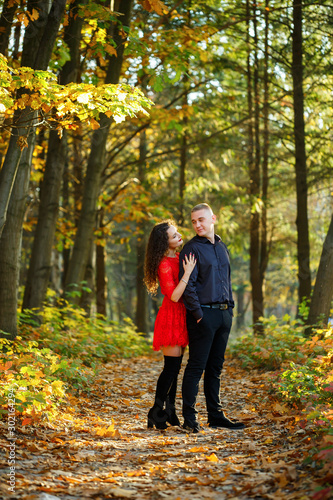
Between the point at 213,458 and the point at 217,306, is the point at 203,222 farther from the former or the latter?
the point at 213,458

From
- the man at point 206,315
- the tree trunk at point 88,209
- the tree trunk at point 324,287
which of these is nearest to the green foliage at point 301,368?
the tree trunk at point 324,287

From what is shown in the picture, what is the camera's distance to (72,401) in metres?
5.80

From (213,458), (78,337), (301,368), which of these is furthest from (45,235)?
(213,458)

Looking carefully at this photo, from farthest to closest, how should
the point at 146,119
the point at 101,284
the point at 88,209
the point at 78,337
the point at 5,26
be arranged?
the point at 101,284, the point at 146,119, the point at 88,209, the point at 78,337, the point at 5,26

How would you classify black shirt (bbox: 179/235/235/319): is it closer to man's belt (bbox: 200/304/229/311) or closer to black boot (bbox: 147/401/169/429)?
man's belt (bbox: 200/304/229/311)

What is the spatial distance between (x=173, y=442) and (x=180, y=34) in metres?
7.06

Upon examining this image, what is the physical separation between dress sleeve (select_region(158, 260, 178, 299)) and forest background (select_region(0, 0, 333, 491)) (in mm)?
1464

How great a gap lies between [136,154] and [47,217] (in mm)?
10383

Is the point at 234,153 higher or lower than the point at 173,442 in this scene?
higher

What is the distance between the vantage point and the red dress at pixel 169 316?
5.07 m

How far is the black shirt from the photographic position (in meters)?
4.89

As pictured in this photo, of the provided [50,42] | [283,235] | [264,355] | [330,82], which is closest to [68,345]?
[264,355]

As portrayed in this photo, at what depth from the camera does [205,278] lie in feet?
16.5

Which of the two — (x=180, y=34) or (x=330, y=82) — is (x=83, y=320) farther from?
(x=330, y=82)
